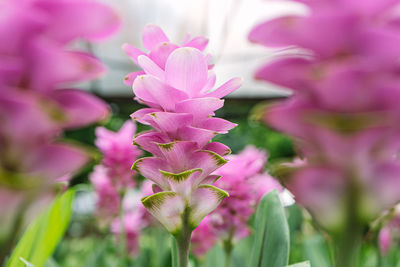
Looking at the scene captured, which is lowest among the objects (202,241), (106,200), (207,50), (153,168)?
(202,241)

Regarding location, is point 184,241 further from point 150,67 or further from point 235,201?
point 235,201

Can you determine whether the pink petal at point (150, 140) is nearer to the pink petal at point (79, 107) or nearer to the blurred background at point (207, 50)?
the pink petal at point (79, 107)

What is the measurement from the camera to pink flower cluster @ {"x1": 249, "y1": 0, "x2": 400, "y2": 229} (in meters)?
0.24

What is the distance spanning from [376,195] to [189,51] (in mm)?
239

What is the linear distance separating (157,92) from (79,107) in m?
0.16

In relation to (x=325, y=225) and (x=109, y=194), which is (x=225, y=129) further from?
(x=109, y=194)

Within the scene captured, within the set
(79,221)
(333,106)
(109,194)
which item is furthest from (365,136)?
(79,221)

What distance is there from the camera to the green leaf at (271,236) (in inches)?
21.7

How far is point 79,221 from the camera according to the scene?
404cm

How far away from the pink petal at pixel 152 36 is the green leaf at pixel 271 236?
30 cm

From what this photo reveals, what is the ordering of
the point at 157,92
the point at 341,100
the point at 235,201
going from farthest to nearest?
the point at 235,201
the point at 157,92
the point at 341,100

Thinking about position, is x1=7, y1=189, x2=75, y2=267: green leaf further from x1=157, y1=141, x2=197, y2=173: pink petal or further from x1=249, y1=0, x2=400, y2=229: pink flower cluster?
x1=249, y1=0, x2=400, y2=229: pink flower cluster

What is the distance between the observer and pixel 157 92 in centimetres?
41

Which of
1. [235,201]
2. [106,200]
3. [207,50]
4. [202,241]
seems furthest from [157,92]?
[207,50]
